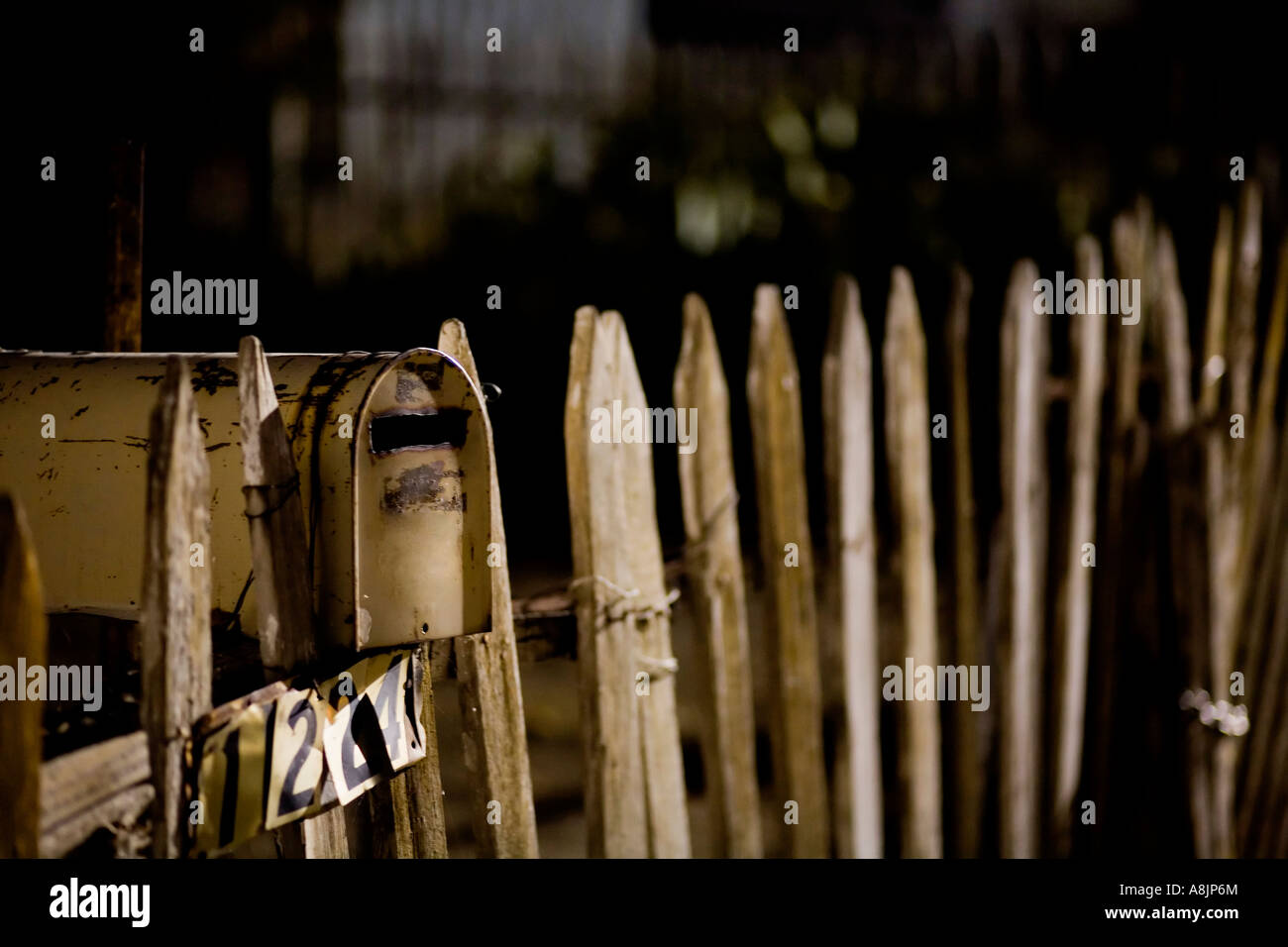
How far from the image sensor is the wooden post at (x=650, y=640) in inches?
83.0

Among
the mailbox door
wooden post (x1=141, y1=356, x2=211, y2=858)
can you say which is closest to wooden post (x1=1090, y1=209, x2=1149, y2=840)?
the mailbox door

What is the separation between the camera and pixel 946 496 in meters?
2.54

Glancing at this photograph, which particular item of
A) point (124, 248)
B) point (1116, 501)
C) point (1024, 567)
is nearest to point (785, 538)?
point (1024, 567)

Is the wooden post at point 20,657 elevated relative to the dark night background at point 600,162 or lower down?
lower down

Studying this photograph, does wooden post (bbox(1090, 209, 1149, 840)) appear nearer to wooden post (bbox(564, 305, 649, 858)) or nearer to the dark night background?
the dark night background

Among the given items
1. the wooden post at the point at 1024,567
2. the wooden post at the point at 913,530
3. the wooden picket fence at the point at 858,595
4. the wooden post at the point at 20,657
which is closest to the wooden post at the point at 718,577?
the wooden picket fence at the point at 858,595

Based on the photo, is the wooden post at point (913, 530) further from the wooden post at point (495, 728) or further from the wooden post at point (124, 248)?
the wooden post at point (124, 248)

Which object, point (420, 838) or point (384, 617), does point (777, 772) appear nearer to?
point (420, 838)

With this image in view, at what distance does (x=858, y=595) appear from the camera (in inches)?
94.1

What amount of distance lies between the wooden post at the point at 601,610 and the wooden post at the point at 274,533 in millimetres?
668

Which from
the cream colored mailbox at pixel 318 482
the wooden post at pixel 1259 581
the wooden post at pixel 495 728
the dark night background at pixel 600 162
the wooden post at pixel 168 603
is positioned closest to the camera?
the wooden post at pixel 168 603

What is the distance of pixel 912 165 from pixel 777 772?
1.79 m

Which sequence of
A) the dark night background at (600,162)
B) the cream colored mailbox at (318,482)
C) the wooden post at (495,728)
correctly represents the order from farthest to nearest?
the dark night background at (600,162), the wooden post at (495,728), the cream colored mailbox at (318,482)
